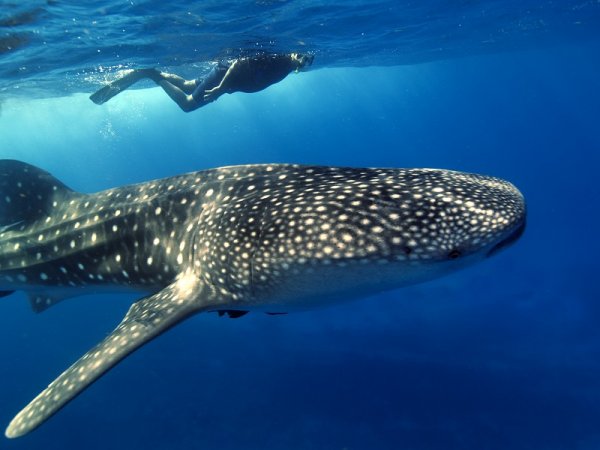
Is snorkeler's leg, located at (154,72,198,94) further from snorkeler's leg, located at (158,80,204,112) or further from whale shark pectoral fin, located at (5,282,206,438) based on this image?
whale shark pectoral fin, located at (5,282,206,438)

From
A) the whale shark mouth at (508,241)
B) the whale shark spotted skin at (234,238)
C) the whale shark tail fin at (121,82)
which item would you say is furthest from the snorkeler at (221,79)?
the whale shark mouth at (508,241)

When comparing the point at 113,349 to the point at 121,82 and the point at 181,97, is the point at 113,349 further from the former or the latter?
the point at 181,97

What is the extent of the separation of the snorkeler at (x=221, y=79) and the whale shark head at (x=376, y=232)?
10.6m

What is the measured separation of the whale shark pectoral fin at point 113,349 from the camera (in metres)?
3.57

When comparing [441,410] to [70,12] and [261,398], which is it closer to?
[261,398]

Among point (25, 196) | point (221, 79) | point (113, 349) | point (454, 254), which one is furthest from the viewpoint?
point (221, 79)

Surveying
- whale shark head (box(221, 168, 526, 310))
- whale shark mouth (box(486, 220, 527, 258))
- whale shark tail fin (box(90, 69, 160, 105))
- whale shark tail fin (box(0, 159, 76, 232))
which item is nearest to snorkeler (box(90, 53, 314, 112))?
whale shark tail fin (box(90, 69, 160, 105))

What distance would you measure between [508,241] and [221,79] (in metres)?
12.9

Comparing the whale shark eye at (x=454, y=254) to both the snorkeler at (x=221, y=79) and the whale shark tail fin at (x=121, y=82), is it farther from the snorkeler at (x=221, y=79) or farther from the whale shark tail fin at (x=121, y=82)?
the whale shark tail fin at (x=121, y=82)

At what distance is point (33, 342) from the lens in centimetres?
1600

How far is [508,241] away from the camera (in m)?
3.23

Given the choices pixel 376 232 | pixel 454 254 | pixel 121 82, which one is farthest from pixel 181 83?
pixel 454 254

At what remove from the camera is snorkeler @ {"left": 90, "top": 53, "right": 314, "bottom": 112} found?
44.3 feet

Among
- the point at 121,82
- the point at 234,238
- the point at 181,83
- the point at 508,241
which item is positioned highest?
the point at 121,82
